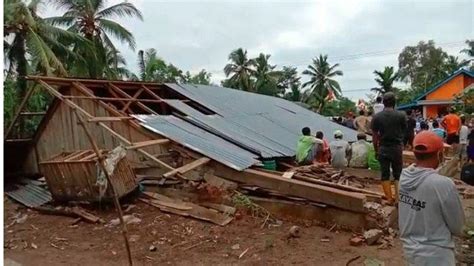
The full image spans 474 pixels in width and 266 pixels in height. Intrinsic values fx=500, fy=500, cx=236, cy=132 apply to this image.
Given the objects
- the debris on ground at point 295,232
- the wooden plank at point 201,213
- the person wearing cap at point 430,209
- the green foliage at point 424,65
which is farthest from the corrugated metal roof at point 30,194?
the green foliage at point 424,65

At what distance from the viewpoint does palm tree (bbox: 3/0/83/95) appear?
19.7m

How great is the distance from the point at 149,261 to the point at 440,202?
14.0 feet

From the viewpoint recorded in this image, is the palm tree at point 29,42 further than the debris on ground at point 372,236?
Yes

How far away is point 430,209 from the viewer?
128 inches

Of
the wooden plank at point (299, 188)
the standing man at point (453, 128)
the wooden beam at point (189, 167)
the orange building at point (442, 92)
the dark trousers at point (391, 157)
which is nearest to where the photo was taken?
the dark trousers at point (391, 157)

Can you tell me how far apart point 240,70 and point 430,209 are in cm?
4500

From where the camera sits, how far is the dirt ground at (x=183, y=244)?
6461 mm

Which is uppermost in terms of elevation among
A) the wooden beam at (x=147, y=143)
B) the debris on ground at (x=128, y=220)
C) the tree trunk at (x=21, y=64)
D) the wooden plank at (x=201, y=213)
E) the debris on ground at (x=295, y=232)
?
the tree trunk at (x=21, y=64)

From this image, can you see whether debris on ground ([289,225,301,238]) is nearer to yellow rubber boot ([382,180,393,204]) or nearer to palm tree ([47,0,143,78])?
yellow rubber boot ([382,180,393,204])

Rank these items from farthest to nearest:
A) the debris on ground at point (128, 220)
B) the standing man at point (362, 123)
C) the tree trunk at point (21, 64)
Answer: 1. the tree trunk at point (21, 64)
2. the standing man at point (362, 123)
3. the debris on ground at point (128, 220)

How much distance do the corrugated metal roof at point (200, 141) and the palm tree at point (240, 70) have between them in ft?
120

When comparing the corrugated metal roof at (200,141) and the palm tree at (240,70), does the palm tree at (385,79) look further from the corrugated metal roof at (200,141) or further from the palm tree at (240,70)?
the corrugated metal roof at (200,141)

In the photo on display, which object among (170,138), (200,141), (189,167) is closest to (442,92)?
(200,141)

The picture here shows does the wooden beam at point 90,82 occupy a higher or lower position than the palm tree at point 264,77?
lower
